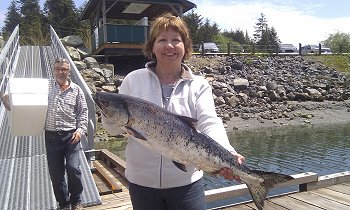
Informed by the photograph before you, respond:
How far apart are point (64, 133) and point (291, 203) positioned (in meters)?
3.75

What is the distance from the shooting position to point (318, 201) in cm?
631

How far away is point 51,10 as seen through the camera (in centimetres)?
6894

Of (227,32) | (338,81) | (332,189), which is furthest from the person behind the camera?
(227,32)

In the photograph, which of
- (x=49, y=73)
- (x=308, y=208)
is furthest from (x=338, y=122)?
(x=308, y=208)

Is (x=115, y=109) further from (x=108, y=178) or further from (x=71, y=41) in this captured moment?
(x=71, y=41)

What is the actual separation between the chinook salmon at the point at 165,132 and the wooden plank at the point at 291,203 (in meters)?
3.86

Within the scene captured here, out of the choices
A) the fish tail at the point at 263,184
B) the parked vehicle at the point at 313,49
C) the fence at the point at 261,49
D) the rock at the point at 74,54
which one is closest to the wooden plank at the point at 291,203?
the fish tail at the point at 263,184

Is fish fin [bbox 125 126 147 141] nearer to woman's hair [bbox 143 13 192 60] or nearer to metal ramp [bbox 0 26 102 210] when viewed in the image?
woman's hair [bbox 143 13 192 60]

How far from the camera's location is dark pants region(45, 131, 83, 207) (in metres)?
4.98

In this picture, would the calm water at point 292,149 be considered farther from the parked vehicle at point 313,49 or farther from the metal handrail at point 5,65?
the parked vehicle at point 313,49

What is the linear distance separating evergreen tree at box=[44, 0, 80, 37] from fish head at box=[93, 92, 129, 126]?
2402 inches

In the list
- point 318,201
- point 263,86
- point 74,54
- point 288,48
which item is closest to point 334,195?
point 318,201

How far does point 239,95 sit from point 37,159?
2047 centimetres

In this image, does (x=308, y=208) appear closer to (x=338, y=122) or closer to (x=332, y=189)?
(x=332, y=189)
